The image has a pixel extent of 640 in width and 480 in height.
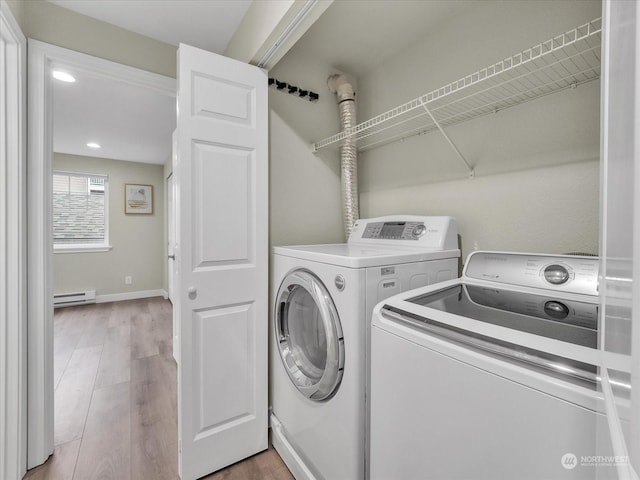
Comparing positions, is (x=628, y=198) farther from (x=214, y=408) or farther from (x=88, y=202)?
(x=88, y=202)

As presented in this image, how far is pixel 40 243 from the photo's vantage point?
4.73 feet

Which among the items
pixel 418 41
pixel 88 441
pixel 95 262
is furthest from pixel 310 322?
pixel 95 262

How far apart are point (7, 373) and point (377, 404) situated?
1715 millimetres

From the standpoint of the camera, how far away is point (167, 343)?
10.3 feet

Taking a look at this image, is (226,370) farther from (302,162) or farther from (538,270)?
(538,270)

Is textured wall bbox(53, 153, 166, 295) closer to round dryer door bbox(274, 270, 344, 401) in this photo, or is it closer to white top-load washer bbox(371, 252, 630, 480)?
round dryer door bbox(274, 270, 344, 401)

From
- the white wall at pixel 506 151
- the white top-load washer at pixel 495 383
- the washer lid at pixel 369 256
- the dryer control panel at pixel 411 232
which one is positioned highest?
the white wall at pixel 506 151

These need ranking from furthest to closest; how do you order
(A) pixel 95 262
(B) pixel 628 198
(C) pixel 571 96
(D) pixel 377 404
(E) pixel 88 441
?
(A) pixel 95 262, (E) pixel 88 441, (C) pixel 571 96, (D) pixel 377 404, (B) pixel 628 198

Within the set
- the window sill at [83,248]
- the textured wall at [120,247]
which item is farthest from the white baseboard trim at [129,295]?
the window sill at [83,248]

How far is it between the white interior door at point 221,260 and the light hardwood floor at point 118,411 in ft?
0.88

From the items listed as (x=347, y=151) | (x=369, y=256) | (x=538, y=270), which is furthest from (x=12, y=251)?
(x=538, y=270)

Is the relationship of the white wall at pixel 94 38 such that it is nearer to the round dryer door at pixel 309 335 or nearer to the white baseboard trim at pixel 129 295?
the round dryer door at pixel 309 335

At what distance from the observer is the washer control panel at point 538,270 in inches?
39.7

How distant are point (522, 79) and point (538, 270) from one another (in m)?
0.83
